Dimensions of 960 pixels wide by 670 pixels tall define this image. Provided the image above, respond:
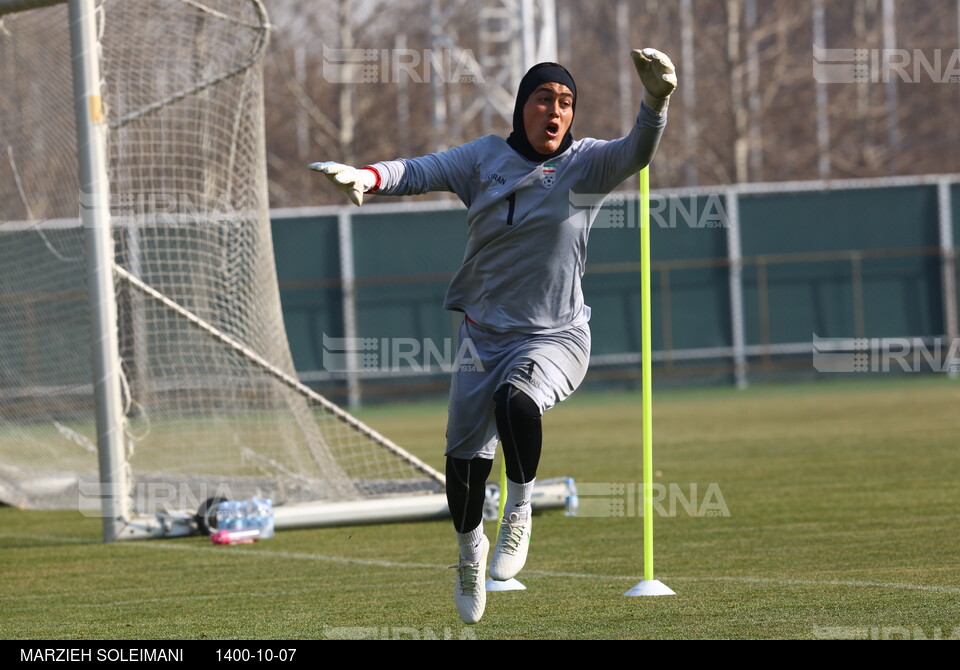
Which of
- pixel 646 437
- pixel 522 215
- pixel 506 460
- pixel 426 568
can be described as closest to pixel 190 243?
pixel 426 568

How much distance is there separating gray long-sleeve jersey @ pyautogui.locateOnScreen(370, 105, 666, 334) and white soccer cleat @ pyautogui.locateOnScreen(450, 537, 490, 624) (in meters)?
1.09

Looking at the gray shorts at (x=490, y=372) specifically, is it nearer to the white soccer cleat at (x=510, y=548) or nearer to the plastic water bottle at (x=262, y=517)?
the white soccer cleat at (x=510, y=548)

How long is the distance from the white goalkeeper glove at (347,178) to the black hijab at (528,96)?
0.88 metres

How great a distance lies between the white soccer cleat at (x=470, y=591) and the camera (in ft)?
20.8

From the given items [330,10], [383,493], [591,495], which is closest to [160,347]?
[383,493]

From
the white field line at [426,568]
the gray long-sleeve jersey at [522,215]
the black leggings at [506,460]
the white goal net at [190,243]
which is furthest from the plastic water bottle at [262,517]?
the gray long-sleeve jersey at [522,215]

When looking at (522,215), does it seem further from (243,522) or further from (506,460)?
(243,522)

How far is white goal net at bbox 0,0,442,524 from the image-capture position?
467 inches

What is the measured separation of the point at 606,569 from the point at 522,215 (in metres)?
2.58

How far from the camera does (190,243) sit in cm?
1204

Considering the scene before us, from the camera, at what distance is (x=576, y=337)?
22.3ft

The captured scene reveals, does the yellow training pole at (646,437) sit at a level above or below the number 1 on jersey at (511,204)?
below

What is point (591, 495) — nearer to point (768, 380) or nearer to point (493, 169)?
point (493, 169)
